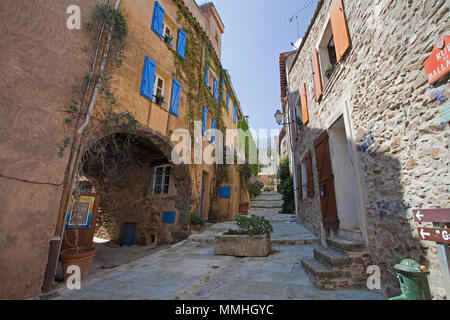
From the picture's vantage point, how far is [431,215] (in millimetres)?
1921

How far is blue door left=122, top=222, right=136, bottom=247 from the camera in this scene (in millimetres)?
8252

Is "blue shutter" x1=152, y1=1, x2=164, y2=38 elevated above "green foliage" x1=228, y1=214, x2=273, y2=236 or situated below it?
above

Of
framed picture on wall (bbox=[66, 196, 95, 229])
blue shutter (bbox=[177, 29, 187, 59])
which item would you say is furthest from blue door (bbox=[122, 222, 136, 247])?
blue shutter (bbox=[177, 29, 187, 59])

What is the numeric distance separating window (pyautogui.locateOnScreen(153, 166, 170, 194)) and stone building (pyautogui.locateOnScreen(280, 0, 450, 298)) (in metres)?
5.67

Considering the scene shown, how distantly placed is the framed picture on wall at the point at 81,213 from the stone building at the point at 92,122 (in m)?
0.02

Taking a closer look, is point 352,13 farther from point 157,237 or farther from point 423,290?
point 157,237

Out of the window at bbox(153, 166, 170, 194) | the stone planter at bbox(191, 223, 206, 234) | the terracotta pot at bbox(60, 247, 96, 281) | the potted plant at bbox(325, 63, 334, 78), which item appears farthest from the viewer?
the window at bbox(153, 166, 170, 194)

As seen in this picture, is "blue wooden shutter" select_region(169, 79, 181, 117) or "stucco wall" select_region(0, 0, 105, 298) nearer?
"stucco wall" select_region(0, 0, 105, 298)

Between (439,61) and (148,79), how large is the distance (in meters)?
5.96

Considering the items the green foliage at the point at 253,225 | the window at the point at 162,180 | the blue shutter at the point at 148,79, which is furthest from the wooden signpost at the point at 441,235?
the window at the point at 162,180

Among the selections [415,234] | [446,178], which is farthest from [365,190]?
[446,178]

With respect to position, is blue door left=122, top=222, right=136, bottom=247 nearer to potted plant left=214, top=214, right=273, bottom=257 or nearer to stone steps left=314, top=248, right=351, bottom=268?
potted plant left=214, top=214, right=273, bottom=257

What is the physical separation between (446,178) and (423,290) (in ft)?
3.30
